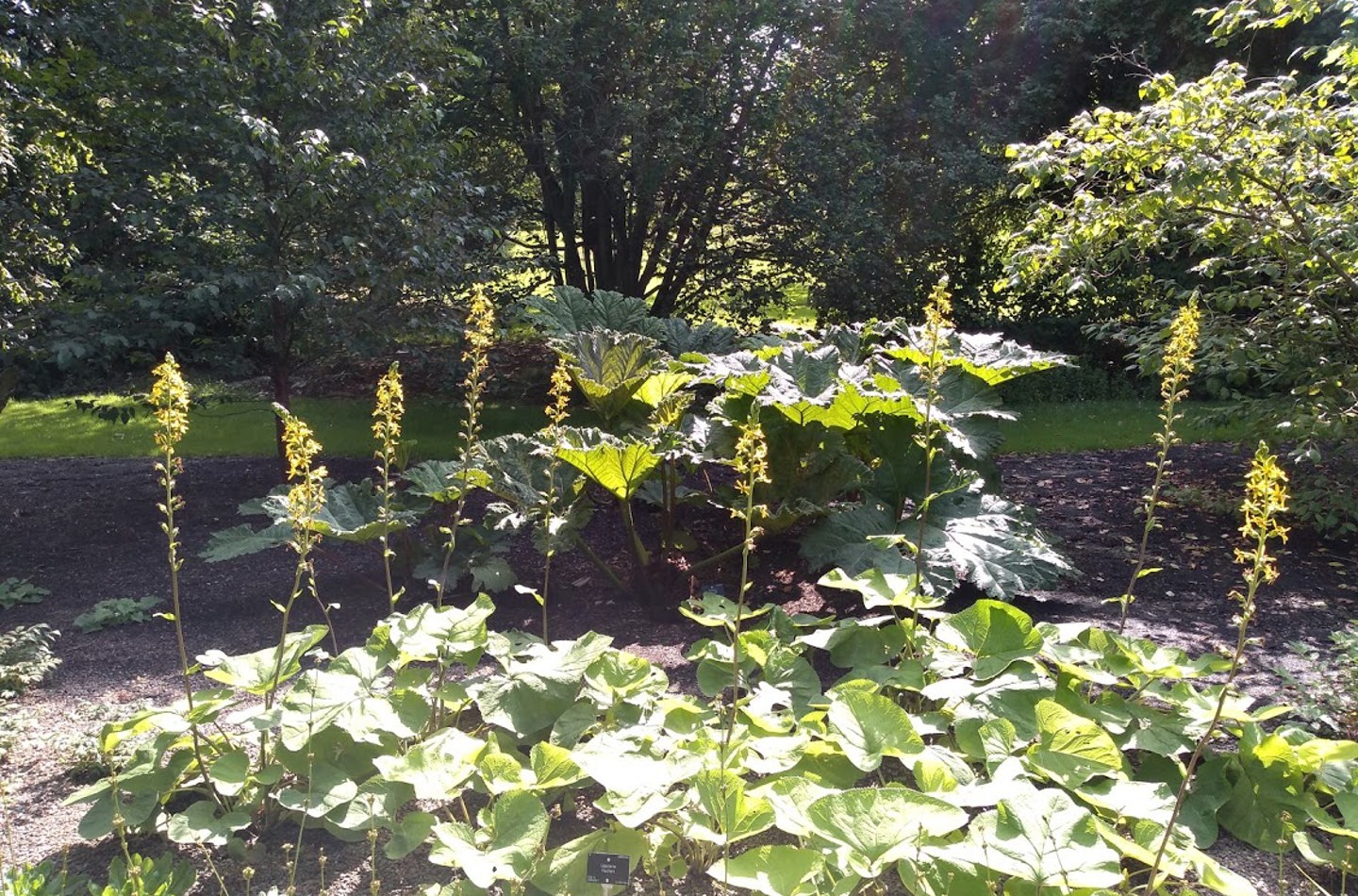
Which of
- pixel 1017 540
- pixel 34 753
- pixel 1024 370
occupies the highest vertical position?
pixel 1024 370

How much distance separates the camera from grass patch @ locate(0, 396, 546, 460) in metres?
8.52

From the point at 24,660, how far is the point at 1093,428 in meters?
9.09

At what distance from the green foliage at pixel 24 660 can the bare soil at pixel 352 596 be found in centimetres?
7

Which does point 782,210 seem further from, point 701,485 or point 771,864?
point 771,864

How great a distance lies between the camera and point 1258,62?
11.5 meters

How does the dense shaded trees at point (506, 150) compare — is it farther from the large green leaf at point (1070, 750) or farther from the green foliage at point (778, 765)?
the large green leaf at point (1070, 750)

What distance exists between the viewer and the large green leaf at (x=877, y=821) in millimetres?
1989

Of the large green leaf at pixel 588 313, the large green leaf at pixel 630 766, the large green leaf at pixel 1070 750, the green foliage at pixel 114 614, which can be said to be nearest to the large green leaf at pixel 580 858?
the large green leaf at pixel 630 766

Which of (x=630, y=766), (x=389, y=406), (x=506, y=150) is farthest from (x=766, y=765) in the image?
(x=506, y=150)

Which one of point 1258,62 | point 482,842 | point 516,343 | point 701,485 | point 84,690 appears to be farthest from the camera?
point 516,343

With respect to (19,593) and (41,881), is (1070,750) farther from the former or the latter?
(19,593)

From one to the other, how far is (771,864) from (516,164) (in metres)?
9.93

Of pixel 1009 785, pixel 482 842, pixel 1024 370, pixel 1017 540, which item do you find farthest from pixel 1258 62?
pixel 482 842

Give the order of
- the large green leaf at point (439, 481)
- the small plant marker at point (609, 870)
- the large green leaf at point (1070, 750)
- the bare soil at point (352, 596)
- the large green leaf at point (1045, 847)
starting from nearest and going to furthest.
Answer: the large green leaf at point (1045, 847) < the small plant marker at point (609, 870) < the large green leaf at point (1070, 750) < the bare soil at point (352, 596) < the large green leaf at point (439, 481)
